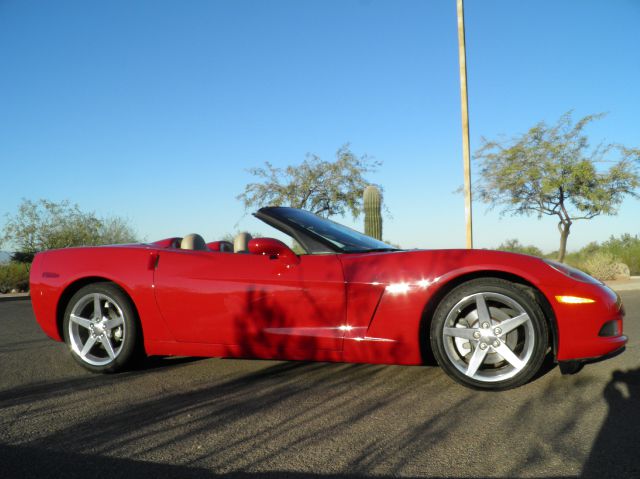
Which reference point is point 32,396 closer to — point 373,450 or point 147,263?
point 147,263

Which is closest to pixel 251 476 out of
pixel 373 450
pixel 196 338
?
pixel 373 450

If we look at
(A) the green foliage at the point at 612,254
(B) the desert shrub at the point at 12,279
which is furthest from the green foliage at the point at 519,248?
(B) the desert shrub at the point at 12,279

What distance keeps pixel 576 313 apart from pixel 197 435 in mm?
2242

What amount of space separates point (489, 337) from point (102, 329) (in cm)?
281

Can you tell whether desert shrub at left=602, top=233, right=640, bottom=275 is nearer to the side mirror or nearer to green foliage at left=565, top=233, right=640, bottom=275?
green foliage at left=565, top=233, right=640, bottom=275

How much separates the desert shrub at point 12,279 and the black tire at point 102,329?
51.4ft

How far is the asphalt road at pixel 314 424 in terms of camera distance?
7.01ft

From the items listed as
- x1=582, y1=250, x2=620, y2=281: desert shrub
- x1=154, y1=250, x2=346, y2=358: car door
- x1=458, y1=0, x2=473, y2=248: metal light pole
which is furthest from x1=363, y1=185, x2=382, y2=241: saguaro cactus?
x1=154, y1=250, x2=346, y2=358: car door

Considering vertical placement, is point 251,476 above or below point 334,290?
below

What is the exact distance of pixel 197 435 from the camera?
2.54 m

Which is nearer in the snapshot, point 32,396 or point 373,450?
point 373,450

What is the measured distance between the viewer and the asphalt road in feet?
7.01

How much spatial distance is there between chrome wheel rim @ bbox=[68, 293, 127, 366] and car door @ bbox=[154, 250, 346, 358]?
1.62 feet

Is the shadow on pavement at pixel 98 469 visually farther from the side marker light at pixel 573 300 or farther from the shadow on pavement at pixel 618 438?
the side marker light at pixel 573 300
